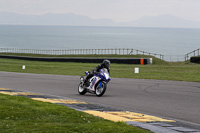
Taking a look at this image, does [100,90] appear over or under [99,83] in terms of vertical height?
under

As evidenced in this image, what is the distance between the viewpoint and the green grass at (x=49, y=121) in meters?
7.65

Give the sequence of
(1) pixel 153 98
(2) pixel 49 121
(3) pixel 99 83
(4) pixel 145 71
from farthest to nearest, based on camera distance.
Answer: (4) pixel 145 71 < (3) pixel 99 83 < (1) pixel 153 98 < (2) pixel 49 121

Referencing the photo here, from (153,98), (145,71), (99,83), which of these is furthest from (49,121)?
(145,71)

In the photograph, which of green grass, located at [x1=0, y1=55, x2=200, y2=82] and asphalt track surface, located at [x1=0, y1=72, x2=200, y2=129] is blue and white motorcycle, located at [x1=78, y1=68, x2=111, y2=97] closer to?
asphalt track surface, located at [x1=0, y1=72, x2=200, y2=129]

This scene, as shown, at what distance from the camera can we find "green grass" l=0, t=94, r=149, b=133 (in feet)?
25.1

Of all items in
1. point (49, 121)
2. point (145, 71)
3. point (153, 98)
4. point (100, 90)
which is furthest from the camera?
point (145, 71)

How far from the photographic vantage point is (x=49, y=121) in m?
8.80

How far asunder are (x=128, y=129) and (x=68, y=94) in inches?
343

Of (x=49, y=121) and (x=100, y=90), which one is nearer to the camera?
(x=49, y=121)

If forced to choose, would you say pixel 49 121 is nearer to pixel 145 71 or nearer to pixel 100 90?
pixel 100 90

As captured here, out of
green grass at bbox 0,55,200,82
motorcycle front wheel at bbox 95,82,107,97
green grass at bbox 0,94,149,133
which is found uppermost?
green grass at bbox 0,55,200,82

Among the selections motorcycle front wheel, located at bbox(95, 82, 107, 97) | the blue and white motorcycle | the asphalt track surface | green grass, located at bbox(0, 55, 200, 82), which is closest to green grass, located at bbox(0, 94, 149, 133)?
the asphalt track surface

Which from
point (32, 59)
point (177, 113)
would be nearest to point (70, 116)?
point (177, 113)

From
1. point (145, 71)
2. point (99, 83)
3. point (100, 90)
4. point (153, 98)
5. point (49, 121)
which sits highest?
point (145, 71)
